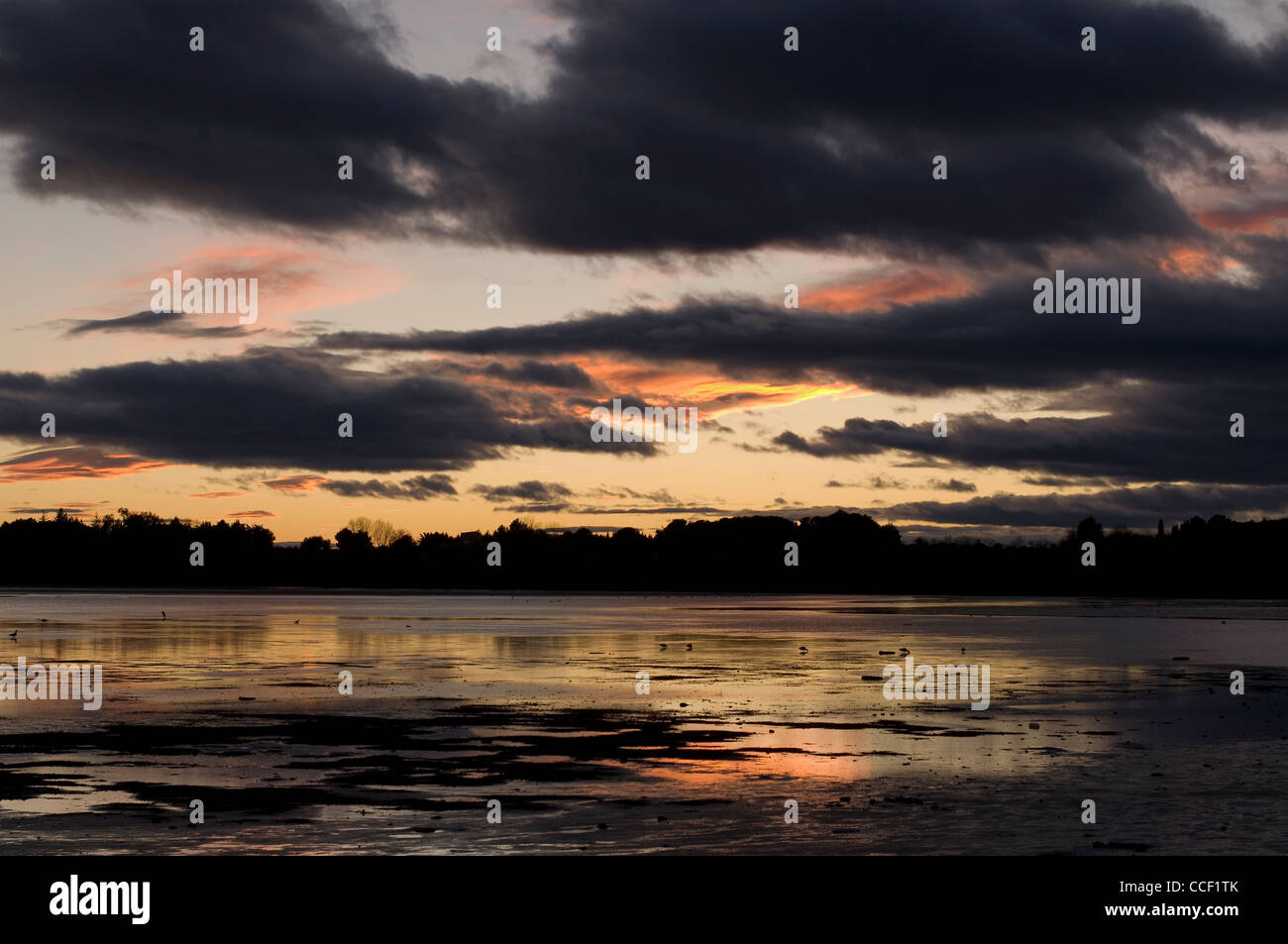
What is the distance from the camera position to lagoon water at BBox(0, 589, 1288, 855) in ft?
56.1

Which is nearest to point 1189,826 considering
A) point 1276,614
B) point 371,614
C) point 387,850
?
point 387,850

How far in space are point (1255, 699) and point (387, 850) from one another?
26420 mm

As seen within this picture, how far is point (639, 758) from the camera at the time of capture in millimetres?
23969

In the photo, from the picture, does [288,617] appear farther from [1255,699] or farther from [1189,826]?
[1189,826]

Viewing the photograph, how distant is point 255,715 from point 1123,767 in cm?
1795

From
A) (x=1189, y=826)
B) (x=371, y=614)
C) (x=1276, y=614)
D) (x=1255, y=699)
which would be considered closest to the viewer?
(x=1189, y=826)

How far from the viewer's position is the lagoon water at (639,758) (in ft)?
56.1

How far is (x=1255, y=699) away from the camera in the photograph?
34.7 meters

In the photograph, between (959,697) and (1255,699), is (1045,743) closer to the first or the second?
(959,697)

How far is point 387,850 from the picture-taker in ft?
52.3

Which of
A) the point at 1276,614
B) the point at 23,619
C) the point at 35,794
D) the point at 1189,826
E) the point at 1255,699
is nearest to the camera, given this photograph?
the point at 1189,826
